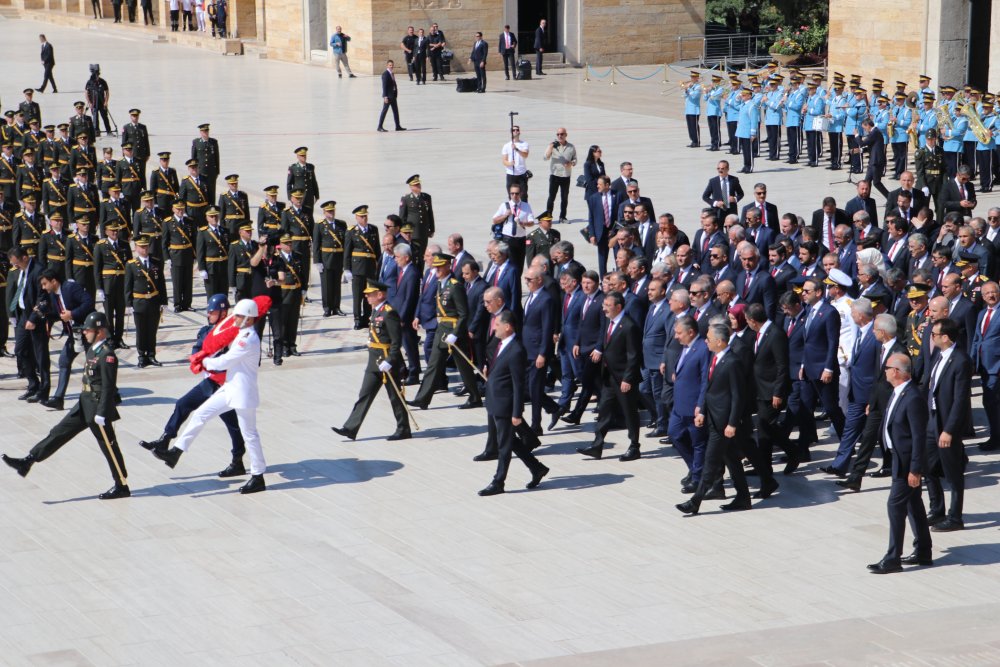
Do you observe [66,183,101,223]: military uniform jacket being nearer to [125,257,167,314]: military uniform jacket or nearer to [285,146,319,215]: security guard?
[285,146,319,215]: security guard

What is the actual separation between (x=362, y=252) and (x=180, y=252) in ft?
7.86

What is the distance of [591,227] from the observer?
19250 mm

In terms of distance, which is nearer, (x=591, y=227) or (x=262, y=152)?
(x=591, y=227)

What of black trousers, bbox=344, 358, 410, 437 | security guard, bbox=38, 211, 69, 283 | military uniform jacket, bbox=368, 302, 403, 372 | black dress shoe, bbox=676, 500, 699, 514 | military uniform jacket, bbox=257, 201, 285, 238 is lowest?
black dress shoe, bbox=676, 500, 699, 514

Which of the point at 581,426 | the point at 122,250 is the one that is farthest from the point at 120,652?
the point at 122,250

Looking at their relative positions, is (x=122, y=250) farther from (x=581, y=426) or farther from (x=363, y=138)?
(x=363, y=138)

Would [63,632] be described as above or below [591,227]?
below

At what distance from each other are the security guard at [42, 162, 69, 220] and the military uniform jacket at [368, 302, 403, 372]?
9.43 metres

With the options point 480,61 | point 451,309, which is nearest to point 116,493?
point 451,309

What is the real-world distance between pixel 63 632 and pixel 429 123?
1001 inches

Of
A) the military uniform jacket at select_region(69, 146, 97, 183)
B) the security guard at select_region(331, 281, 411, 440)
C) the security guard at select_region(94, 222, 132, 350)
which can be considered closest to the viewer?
the security guard at select_region(331, 281, 411, 440)

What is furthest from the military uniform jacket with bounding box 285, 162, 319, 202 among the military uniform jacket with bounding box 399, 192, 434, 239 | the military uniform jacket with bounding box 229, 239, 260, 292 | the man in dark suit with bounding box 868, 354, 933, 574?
the man in dark suit with bounding box 868, 354, 933, 574

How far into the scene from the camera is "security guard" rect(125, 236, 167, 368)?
1596 centimetres

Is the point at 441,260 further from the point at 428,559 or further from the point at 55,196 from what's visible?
the point at 55,196
